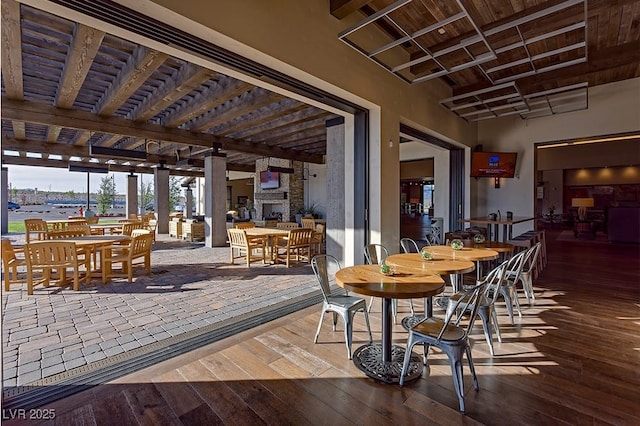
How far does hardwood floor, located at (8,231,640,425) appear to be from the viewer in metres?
1.96

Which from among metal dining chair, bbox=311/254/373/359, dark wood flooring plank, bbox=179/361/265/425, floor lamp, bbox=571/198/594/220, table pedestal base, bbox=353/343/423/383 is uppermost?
floor lamp, bbox=571/198/594/220

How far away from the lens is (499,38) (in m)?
4.57

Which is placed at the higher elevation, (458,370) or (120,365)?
(458,370)

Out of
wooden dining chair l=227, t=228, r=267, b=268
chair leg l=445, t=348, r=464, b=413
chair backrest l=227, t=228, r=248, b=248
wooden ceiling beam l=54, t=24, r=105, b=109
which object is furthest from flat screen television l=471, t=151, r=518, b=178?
wooden ceiling beam l=54, t=24, r=105, b=109

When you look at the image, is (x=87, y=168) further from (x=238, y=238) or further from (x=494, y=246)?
(x=494, y=246)

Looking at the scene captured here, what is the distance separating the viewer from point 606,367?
2.49m

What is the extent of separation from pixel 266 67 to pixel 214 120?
377 cm

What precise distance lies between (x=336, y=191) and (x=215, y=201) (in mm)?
4902

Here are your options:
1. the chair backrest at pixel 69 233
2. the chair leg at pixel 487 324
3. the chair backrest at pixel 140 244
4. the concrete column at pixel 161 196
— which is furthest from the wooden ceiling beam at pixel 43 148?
the chair leg at pixel 487 324

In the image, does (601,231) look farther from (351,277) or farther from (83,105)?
(83,105)

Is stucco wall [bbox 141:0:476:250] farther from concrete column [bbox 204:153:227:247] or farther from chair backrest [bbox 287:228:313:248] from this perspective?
concrete column [bbox 204:153:227:247]

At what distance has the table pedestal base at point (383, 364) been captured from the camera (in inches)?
92.4

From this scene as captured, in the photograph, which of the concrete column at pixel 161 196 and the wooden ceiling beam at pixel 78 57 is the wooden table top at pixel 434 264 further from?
the concrete column at pixel 161 196

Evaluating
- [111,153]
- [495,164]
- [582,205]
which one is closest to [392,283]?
[111,153]
